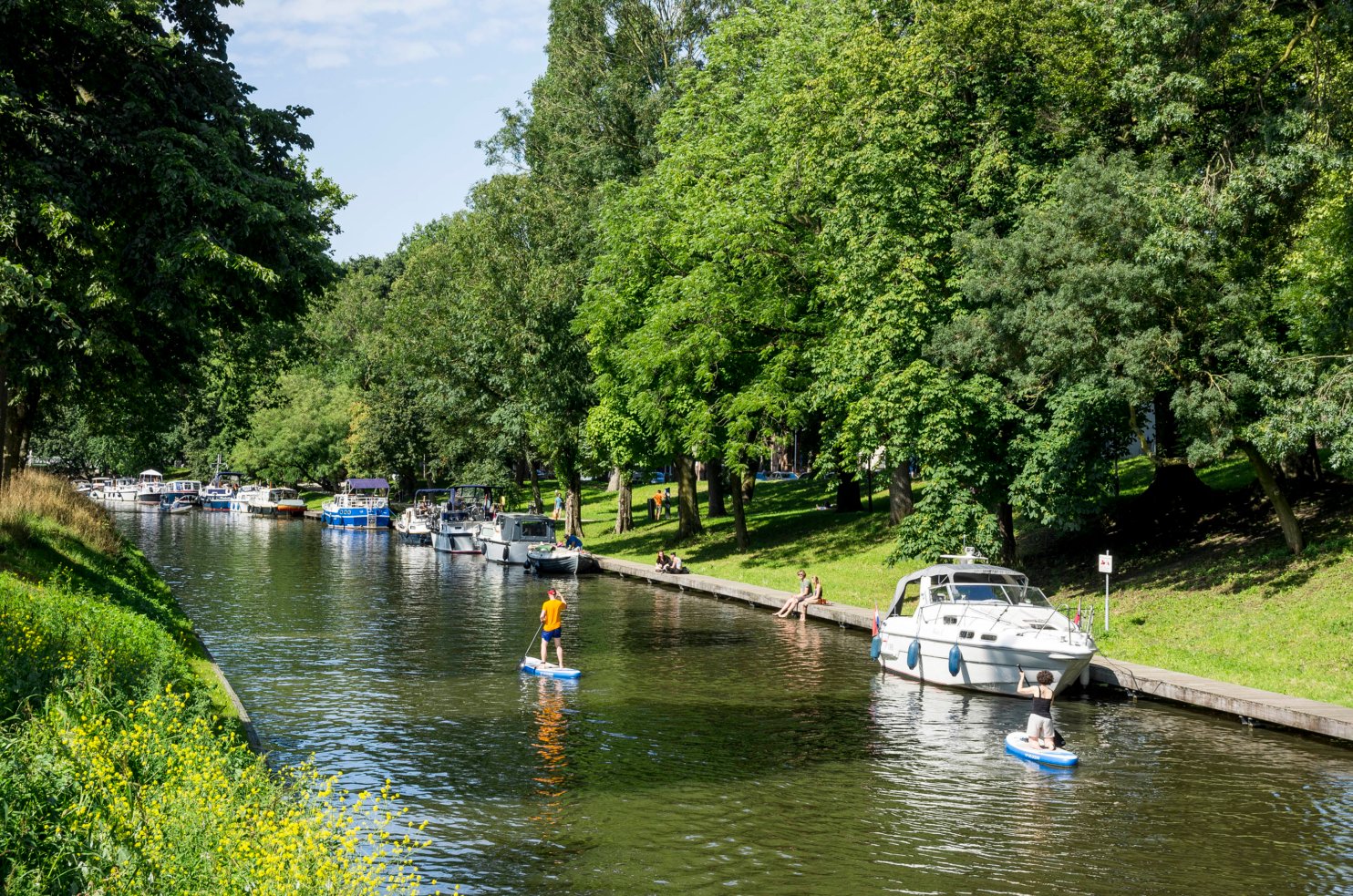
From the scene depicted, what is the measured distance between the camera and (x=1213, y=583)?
28.8 m

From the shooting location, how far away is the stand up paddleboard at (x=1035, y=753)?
18391mm

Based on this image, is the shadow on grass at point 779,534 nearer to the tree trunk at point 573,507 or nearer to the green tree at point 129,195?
the tree trunk at point 573,507

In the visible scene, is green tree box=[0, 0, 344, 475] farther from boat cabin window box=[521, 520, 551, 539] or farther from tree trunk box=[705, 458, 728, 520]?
tree trunk box=[705, 458, 728, 520]

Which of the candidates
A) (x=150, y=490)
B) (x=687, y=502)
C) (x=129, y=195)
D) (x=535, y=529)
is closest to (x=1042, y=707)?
(x=129, y=195)

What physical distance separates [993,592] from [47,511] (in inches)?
896

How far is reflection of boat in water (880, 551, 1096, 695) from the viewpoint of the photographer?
2353cm

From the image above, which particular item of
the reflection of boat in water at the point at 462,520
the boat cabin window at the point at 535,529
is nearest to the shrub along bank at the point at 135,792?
the boat cabin window at the point at 535,529

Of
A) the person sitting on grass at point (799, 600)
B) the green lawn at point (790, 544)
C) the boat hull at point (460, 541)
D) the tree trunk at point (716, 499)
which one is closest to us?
the person sitting on grass at point (799, 600)

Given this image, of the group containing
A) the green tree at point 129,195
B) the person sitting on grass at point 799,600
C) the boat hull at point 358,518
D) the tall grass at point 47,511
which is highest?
the green tree at point 129,195

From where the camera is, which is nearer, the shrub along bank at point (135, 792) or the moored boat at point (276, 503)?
the shrub along bank at point (135, 792)

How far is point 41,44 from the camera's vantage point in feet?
70.7

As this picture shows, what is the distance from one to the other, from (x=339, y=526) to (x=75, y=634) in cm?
6948

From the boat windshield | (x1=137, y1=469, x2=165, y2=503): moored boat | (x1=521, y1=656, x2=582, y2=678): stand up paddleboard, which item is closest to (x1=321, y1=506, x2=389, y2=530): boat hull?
(x1=137, y1=469, x2=165, y2=503): moored boat

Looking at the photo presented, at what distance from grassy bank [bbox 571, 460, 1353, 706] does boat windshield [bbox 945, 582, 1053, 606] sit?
220cm
